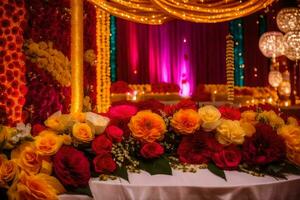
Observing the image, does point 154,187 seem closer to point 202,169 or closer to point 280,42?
point 202,169

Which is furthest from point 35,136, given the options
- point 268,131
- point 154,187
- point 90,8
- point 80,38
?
point 90,8

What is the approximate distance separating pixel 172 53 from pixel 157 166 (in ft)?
33.7

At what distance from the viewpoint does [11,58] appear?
9.80 feet

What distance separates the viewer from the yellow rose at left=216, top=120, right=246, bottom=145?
1777 mm

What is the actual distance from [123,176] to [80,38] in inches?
55.9

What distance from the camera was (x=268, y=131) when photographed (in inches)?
72.7

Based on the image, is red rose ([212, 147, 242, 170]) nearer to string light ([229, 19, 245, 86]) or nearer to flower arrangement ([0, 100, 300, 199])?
flower arrangement ([0, 100, 300, 199])

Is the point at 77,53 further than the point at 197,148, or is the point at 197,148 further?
the point at 77,53

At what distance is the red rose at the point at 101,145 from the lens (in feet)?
5.26

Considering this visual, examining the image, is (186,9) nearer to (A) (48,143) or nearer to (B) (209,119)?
(B) (209,119)

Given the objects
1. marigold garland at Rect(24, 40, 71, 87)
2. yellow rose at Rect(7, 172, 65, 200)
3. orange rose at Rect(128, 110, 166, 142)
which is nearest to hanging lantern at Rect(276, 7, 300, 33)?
marigold garland at Rect(24, 40, 71, 87)

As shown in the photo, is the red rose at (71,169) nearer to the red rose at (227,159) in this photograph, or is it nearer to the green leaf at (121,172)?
the green leaf at (121,172)

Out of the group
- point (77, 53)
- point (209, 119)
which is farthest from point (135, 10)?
point (209, 119)

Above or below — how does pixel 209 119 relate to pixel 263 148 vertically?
above
